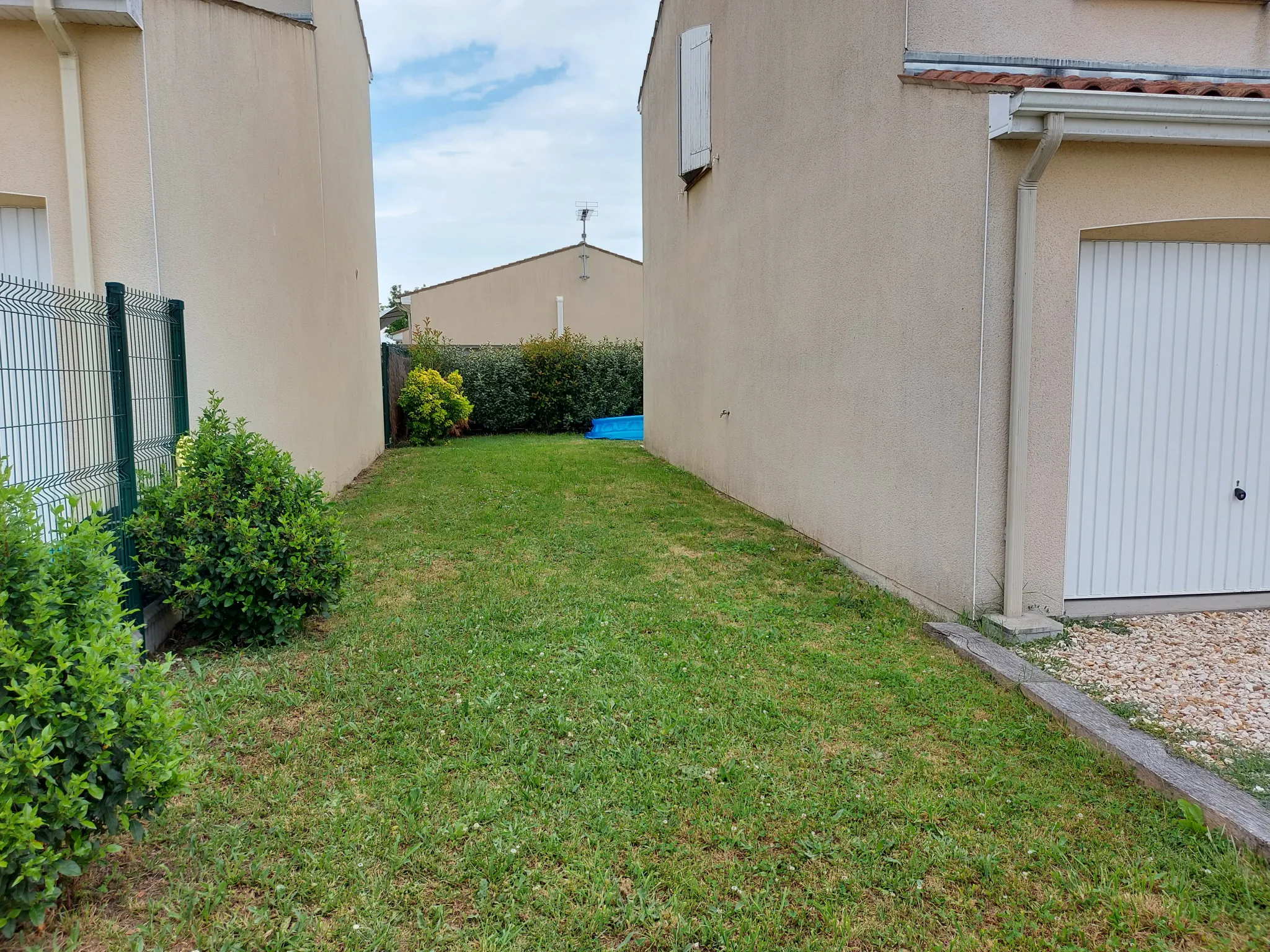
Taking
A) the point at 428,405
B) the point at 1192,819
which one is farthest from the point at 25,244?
the point at 428,405

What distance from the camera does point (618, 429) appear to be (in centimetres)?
1964

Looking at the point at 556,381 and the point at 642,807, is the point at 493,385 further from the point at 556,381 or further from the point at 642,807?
the point at 642,807

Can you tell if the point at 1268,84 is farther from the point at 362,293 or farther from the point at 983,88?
the point at 362,293

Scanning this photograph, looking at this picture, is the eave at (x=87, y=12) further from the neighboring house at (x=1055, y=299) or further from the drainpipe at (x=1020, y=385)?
the drainpipe at (x=1020, y=385)

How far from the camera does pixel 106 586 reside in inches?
99.6

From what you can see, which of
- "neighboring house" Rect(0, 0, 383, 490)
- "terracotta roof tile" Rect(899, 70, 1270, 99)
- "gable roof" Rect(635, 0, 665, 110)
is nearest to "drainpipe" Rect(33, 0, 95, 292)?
"neighboring house" Rect(0, 0, 383, 490)

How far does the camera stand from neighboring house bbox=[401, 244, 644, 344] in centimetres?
2603

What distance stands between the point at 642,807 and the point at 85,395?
3.52 metres

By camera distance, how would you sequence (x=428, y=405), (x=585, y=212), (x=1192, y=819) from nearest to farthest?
(x=1192, y=819) → (x=428, y=405) → (x=585, y=212)

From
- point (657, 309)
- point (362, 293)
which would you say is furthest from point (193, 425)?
point (657, 309)

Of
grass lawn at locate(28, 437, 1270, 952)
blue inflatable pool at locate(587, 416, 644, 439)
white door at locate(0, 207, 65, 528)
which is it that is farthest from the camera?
blue inflatable pool at locate(587, 416, 644, 439)

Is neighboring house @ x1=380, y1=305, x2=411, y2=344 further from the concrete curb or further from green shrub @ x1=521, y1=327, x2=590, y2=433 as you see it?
the concrete curb

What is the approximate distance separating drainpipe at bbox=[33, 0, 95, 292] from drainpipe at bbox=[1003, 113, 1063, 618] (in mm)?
5900

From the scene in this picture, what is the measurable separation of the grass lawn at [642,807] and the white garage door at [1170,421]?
1.46 m
